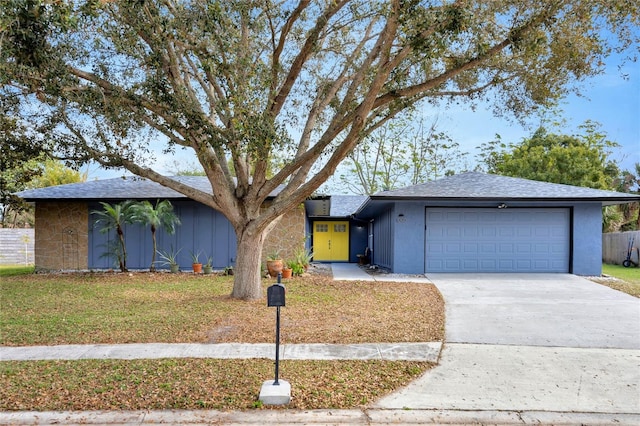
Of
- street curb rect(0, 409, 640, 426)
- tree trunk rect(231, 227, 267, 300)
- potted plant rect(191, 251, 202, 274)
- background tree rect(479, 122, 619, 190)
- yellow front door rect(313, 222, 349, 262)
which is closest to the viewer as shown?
street curb rect(0, 409, 640, 426)

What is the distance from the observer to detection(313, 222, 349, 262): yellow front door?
24.9 metres

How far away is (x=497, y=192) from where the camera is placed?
1417 centimetres

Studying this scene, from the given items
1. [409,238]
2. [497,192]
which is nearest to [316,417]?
[409,238]

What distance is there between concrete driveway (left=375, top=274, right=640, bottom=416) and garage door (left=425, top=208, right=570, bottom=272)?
11.8ft

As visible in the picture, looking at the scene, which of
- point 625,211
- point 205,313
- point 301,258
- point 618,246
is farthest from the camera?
point 625,211

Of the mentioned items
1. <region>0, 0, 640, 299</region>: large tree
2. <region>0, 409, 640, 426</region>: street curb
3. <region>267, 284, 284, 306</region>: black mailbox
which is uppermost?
<region>0, 0, 640, 299</region>: large tree

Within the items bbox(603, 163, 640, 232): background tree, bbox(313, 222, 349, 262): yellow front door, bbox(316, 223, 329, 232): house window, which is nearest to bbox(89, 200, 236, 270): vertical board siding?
bbox(313, 222, 349, 262): yellow front door

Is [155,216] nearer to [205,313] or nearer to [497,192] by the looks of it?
[205,313]

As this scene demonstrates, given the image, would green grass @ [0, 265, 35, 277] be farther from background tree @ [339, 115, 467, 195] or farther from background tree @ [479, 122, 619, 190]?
background tree @ [479, 122, 619, 190]

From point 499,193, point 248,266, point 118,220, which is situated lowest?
point 248,266

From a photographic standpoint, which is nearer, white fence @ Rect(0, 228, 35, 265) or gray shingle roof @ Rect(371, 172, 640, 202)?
gray shingle roof @ Rect(371, 172, 640, 202)

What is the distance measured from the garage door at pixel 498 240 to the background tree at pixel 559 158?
1225 cm

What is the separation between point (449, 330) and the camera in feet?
24.7

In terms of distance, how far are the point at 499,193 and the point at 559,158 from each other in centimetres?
1415
